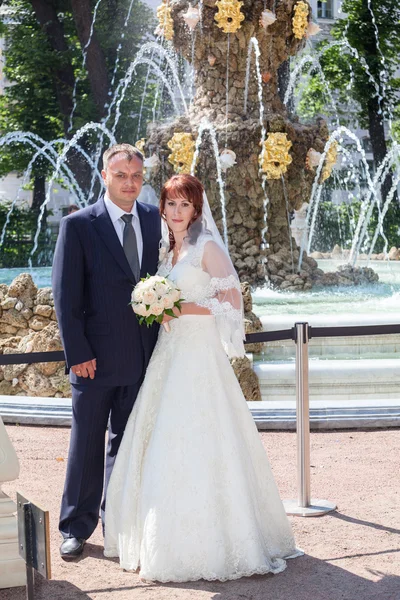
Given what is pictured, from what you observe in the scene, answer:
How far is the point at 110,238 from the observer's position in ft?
14.7

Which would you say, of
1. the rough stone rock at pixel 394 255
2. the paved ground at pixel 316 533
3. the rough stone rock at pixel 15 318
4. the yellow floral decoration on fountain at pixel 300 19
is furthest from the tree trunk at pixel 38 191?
the paved ground at pixel 316 533

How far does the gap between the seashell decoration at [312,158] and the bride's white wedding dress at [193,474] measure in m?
8.57

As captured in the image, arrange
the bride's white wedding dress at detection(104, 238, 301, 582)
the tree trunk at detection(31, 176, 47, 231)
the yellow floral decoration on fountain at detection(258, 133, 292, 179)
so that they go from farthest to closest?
the tree trunk at detection(31, 176, 47, 231) < the yellow floral decoration on fountain at detection(258, 133, 292, 179) < the bride's white wedding dress at detection(104, 238, 301, 582)

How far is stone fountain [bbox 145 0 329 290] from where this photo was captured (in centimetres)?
1261

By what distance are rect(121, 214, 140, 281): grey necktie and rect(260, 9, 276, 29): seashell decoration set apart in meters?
8.79

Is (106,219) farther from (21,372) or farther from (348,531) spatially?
(21,372)

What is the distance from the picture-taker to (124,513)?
427 centimetres

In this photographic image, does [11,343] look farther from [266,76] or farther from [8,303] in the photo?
[266,76]

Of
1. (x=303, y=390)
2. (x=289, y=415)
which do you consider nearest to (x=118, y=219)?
(x=303, y=390)

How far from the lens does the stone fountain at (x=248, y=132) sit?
41.4ft

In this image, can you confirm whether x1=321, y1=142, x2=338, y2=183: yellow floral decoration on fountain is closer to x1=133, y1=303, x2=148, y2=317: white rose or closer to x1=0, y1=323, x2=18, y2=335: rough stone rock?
x1=0, y1=323, x2=18, y2=335: rough stone rock

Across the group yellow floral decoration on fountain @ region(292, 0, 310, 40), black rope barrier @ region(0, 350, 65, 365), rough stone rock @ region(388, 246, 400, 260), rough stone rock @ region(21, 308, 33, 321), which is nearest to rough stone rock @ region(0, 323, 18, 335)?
rough stone rock @ region(21, 308, 33, 321)

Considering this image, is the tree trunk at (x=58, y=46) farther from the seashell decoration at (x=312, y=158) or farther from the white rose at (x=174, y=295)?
the white rose at (x=174, y=295)

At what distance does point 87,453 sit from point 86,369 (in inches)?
16.0
